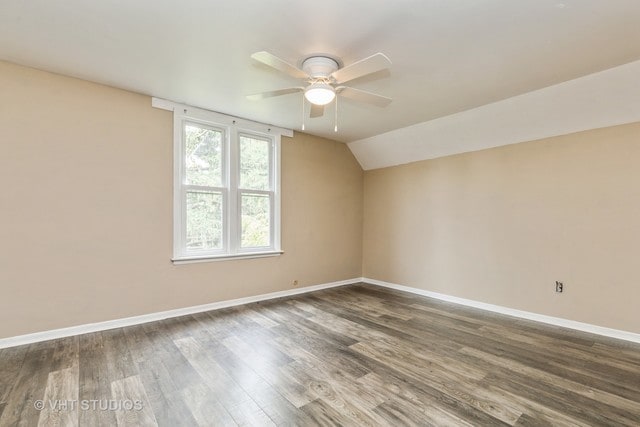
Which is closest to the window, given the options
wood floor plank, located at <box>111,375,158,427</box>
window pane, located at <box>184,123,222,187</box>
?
window pane, located at <box>184,123,222,187</box>

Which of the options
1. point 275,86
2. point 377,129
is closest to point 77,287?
point 275,86

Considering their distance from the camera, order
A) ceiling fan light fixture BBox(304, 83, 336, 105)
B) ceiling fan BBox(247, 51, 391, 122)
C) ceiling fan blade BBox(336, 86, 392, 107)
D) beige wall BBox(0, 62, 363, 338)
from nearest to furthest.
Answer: ceiling fan BBox(247, 51, 391, 122), ceiling fan light fixture BBox(304, 83, 336, 105), ceiling fan blade BBox(336, 86, 392, 107), beige wall BBox(0, 62, 363, 338)

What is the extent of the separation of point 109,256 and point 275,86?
2.58 m

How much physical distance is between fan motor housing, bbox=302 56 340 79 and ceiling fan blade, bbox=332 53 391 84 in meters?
0.21

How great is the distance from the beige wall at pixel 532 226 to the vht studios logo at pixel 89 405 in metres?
4.16

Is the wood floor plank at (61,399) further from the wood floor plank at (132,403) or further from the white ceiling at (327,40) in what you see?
the white ceiling at (327,40)

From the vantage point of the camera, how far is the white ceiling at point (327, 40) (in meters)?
2.02

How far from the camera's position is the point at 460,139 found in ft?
14.1

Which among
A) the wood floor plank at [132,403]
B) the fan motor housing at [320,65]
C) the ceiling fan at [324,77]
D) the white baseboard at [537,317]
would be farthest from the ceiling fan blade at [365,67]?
the white baseboard at [537,317]

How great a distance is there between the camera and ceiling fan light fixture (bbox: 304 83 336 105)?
246cm

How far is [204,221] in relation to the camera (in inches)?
158

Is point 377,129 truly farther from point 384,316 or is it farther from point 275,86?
point 384,316

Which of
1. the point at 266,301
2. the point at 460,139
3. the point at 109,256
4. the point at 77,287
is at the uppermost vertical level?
the point at 460,139

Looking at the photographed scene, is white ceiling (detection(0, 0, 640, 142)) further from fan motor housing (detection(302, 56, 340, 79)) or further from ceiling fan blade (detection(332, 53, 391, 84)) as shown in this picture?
ceiling fan blade (detection(332, 53, 391, 84))
